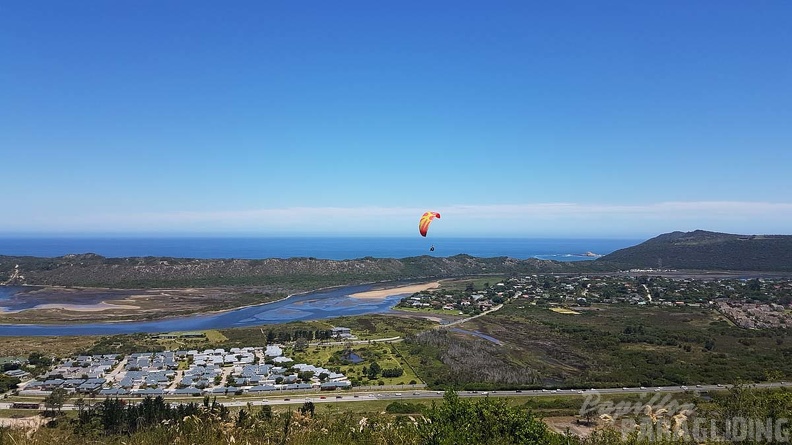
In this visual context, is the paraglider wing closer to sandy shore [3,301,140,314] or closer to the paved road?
the paved road

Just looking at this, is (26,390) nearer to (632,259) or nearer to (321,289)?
(321,289)

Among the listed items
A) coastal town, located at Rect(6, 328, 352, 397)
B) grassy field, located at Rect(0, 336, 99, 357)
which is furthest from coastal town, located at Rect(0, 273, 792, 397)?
grassy field, located at Rect(0, 336, 99, 357)

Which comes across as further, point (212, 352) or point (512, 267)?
point (512, 267)

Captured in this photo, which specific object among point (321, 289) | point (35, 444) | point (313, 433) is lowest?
point (321, 289)

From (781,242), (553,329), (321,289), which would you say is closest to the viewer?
(553,329)

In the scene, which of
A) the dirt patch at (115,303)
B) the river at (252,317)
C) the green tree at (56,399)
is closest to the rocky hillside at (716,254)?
the river at (252,317)

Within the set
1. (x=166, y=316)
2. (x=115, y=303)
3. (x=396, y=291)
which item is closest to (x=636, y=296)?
(x=396, y=291)

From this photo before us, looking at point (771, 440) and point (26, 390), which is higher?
point (771, 440)

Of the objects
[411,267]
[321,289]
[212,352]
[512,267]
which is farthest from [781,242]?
[212,352]
